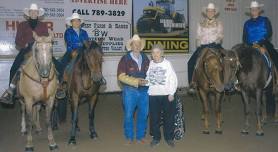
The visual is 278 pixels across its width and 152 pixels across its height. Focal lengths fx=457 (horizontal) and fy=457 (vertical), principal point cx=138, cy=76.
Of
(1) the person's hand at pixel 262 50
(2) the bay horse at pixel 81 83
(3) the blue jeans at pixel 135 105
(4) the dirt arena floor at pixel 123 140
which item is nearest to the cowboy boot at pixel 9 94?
(4) the dirt arena floor at pixel 123 140

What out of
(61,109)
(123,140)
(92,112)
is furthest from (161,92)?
(61,109)

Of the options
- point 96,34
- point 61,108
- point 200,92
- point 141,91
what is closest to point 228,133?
point 200,92

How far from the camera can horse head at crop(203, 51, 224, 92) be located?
8.96m

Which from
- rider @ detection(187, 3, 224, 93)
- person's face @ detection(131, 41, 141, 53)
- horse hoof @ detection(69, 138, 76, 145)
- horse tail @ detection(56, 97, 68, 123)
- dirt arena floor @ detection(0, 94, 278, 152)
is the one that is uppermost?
rider @ detection(187, 3, 224, 93)

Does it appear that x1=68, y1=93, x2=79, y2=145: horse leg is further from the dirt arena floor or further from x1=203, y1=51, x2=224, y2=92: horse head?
x1=203, y1=51, x2=224, y2=92: horse head

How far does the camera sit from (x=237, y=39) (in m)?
18.5

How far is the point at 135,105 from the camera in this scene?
8.25 metres

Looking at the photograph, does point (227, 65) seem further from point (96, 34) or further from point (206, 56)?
point (96, 34)

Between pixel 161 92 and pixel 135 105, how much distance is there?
23.7 inches

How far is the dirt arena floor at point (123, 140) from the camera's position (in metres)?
8.04

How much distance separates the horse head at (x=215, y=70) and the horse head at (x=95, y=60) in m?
2.31

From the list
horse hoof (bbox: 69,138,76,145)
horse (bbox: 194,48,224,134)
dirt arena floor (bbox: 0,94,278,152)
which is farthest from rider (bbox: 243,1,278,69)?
horse hoof (bbox: 69,138,76,145)

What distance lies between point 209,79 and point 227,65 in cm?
48

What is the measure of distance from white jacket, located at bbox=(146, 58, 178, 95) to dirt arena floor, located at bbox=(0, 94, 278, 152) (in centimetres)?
102
